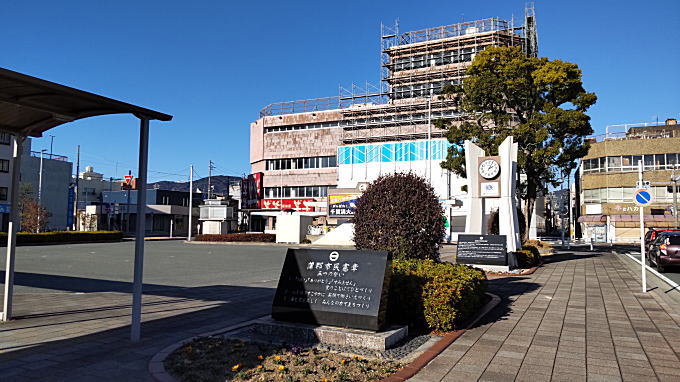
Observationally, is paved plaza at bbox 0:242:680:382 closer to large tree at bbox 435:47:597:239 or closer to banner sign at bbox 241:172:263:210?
large tree at bbox 435:47:597:239

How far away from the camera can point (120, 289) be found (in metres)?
12.8

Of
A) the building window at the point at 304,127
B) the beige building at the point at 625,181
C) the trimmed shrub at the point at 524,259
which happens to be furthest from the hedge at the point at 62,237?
the beige building at the point at 625,181

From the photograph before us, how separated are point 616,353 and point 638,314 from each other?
3.75m

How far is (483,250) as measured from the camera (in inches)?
698

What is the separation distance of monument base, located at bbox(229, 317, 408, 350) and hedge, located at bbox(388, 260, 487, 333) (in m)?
0.60

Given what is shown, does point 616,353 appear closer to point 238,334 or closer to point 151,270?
point 238,334

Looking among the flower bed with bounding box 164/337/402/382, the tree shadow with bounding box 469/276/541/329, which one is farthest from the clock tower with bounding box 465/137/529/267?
the flower bed with bounding box 164/337/402/382

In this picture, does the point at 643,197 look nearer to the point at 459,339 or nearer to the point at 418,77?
the point at 459,339

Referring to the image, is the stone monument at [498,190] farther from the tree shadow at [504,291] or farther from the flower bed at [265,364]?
the flower bed at [265,364]

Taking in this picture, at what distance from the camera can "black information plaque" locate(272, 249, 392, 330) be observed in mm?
6711

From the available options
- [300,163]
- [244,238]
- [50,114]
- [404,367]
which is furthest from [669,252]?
[300,163]

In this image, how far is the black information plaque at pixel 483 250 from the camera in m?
17.4

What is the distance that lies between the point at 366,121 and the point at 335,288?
2175 inches

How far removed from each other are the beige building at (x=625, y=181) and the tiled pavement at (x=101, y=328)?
49.9 m
